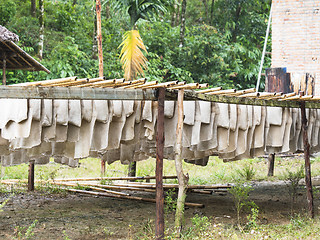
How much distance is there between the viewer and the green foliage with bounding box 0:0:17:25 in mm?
14484

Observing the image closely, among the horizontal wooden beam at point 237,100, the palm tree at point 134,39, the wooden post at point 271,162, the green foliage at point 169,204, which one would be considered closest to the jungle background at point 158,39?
the palm tree at point 134,39

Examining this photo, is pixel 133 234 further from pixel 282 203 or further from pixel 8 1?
pixel 8 1

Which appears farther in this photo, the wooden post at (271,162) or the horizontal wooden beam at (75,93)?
the wooden post at (271,162)

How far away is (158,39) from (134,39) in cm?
856

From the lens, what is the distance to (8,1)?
14.5m

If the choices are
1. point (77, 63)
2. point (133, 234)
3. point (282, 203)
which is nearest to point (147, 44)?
point (77, 63)

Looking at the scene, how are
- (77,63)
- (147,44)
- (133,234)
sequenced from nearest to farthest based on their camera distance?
(133,234) → (77,63) → (147,44)

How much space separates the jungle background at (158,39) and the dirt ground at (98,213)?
6.65 m

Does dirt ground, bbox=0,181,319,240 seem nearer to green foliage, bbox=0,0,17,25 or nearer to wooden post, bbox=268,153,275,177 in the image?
wooden post, bbox=268,153,275,177

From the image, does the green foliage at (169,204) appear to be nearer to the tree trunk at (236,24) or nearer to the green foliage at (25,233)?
the green foliage at (25,233)

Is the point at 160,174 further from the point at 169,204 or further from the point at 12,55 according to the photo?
the point at 12,55

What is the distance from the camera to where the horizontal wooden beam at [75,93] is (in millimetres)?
3975

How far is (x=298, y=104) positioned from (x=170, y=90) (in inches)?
94.7

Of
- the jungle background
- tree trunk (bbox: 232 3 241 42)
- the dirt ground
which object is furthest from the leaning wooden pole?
tree trunk (bbox: 232 3 241 42)
